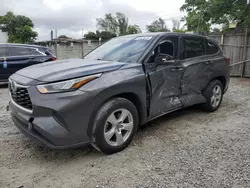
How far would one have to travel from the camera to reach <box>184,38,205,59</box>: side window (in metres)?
3.75

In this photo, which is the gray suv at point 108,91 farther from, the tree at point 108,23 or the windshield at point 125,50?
the tree at point 108,23

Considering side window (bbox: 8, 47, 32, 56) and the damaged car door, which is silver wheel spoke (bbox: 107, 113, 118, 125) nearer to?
the damaged car door

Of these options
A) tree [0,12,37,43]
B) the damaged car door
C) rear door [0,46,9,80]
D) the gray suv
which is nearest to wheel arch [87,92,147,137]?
the gray suv

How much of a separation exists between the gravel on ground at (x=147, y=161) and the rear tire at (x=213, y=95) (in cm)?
67

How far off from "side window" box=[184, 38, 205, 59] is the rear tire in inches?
27.5

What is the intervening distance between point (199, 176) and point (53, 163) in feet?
5.65

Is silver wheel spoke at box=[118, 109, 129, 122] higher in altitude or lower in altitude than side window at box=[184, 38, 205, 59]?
lower

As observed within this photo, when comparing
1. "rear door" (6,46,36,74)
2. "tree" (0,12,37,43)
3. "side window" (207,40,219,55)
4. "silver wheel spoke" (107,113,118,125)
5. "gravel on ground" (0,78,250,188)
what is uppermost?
"tree" (0,12,37,43)

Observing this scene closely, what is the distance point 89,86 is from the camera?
7.66 ft

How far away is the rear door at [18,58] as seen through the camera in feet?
22.4

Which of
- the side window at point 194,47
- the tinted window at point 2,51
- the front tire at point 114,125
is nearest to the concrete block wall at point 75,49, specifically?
the tinted window at point 2,51

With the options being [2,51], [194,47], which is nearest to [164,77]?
[194,47]

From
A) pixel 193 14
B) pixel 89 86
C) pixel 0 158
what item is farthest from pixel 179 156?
pixel 193 14

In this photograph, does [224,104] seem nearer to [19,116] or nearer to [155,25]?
[19,116]
